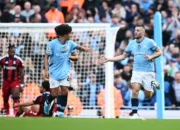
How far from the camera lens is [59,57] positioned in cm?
1359

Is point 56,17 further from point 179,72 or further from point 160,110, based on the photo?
point 160,110

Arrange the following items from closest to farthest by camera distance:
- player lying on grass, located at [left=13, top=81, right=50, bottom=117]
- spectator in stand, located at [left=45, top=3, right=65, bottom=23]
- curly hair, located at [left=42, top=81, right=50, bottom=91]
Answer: player lying on grass, located at [left=13, top=81, right=50, bottom=117], curly hair, located at [left=42, top=81, right=50, bottom=91], spectator in stand, located at [left=45, top=3, right=65, bottom=23]

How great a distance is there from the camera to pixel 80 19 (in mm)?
21297

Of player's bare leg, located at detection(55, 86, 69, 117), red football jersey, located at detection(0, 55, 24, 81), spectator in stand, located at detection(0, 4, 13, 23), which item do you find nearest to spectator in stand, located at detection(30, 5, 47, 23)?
spectator in stand, located at detection(0, 4, 13, 23)

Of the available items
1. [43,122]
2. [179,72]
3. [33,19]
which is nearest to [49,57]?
[43,122]

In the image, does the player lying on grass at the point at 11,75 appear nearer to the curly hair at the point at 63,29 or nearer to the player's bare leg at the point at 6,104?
the player's bare leg at the point at 6,104

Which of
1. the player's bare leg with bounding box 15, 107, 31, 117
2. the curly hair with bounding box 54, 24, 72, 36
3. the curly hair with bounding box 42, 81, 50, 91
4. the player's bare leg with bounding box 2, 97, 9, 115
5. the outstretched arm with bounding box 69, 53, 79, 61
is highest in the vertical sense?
the curly hair with bounding box 54, 24, 72, 36

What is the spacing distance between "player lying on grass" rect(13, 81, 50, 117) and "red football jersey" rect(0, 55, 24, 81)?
0.92 metres

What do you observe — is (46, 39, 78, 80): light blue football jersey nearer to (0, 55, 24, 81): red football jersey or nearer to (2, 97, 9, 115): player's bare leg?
(0, 55, 24, 81): red football jersey

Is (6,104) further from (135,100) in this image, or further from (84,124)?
(84,124)

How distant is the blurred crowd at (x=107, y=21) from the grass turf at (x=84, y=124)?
23.5 feet

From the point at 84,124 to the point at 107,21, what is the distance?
11.8m

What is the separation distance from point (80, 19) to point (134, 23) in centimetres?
163

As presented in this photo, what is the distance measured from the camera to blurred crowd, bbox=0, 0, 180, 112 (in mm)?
18000
